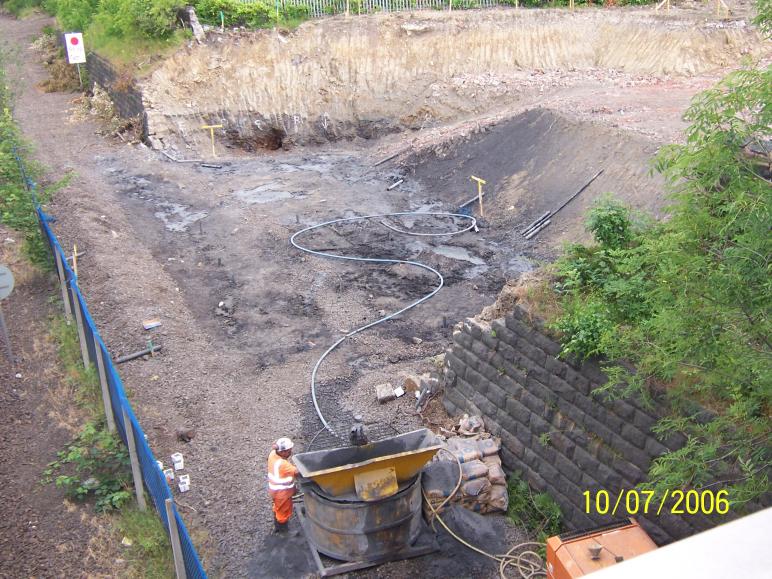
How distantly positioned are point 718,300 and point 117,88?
2548 centimetres

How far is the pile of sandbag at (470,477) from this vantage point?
8516 millimetres

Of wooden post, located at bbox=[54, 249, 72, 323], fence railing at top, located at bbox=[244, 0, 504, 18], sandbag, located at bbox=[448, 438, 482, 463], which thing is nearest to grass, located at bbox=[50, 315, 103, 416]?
wooden post, located at bbox=[54, 249, 72, 323]

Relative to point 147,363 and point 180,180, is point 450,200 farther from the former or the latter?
point 147,363

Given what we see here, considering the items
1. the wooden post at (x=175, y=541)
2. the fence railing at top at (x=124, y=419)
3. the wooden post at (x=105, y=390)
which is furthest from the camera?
the wooden post at (x=105, y=390)

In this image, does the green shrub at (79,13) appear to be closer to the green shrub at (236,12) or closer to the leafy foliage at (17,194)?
the green shrub at (236,12)

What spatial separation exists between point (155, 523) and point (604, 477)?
5296mm

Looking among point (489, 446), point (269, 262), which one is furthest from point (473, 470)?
point (269, 262)

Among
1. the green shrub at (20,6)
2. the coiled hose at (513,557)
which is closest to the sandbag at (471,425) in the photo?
the coiled hose at (513,557)

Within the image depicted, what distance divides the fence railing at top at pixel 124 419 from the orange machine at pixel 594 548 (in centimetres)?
334

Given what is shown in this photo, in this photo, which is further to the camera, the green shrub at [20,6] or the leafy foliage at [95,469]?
the green shrub at [20,6]

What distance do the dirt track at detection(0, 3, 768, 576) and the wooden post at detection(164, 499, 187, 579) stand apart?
2.50 feet

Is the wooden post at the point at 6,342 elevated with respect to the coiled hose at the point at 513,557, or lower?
elevated

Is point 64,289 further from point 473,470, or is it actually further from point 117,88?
point 117,88

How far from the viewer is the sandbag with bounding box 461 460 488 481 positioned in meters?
8.71
